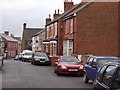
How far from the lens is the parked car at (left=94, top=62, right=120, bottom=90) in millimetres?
5801

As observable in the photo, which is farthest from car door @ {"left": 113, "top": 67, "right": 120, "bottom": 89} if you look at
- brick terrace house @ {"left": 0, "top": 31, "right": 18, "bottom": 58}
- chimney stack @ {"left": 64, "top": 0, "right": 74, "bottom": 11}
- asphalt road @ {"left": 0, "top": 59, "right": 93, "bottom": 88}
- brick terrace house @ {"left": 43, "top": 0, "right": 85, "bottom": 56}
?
brick terrace house @ {"left": 0, "top": 31, "right": 18, "bottom": 58}

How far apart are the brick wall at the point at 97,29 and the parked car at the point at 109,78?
952 inches

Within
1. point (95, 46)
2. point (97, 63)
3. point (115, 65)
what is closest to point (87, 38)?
point (95, 46)

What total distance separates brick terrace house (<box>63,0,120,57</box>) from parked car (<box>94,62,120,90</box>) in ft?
78.9

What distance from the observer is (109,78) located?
6246 mm

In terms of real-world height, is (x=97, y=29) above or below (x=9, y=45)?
above

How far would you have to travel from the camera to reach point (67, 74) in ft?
62.6

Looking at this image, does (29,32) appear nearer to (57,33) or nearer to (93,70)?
(57,33)

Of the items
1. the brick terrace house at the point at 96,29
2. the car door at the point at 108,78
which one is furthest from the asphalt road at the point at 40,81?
the brick terrace house at the point at 96,29

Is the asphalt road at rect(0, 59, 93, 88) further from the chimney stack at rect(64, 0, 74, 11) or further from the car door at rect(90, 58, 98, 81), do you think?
the chimney stack at rect(64, 0, 74, 11)

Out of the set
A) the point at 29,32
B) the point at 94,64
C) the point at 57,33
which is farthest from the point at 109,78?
the point at 29,32

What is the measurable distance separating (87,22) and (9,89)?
2091 centimetres

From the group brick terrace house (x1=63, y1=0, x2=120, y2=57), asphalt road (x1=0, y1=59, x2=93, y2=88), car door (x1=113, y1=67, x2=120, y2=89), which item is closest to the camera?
car door (x1=113, y1=67, x2=120, y2=89)

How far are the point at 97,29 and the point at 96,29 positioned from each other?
0.12m
